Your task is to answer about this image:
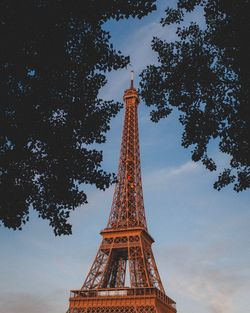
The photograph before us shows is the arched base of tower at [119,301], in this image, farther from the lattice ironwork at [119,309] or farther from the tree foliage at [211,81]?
the tree foliage at [211,81]

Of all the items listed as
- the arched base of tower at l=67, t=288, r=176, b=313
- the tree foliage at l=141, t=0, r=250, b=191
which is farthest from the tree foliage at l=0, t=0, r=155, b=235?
the arched base of tower at l=67, t=288, r=176, b=313

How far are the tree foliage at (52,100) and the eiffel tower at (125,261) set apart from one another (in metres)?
40.6

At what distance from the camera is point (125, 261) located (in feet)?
205

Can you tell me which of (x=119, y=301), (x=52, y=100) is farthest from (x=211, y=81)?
(x=119, y=301)

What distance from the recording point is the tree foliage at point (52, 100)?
11711 mm

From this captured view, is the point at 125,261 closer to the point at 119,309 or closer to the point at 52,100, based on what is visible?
the point at 119,309

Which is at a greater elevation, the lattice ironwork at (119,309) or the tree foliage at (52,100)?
the lattice ironwork at (119,309)

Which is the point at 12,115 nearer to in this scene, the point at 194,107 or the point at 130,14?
the point at 130,14

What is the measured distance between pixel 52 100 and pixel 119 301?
4491 cm

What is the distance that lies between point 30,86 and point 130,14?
4.04 m

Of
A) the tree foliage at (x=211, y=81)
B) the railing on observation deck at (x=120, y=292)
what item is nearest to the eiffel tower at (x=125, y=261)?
the railing on observation deck at (x=120, y=292)

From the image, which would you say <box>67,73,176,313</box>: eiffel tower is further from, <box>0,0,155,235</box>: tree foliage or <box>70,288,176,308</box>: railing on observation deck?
<box>0,0,155,235</box>: tree foliage

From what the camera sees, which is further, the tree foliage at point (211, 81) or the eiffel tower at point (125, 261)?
the eiffel tower at point (125, 261)

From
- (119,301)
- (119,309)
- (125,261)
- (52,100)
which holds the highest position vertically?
(125,261)
